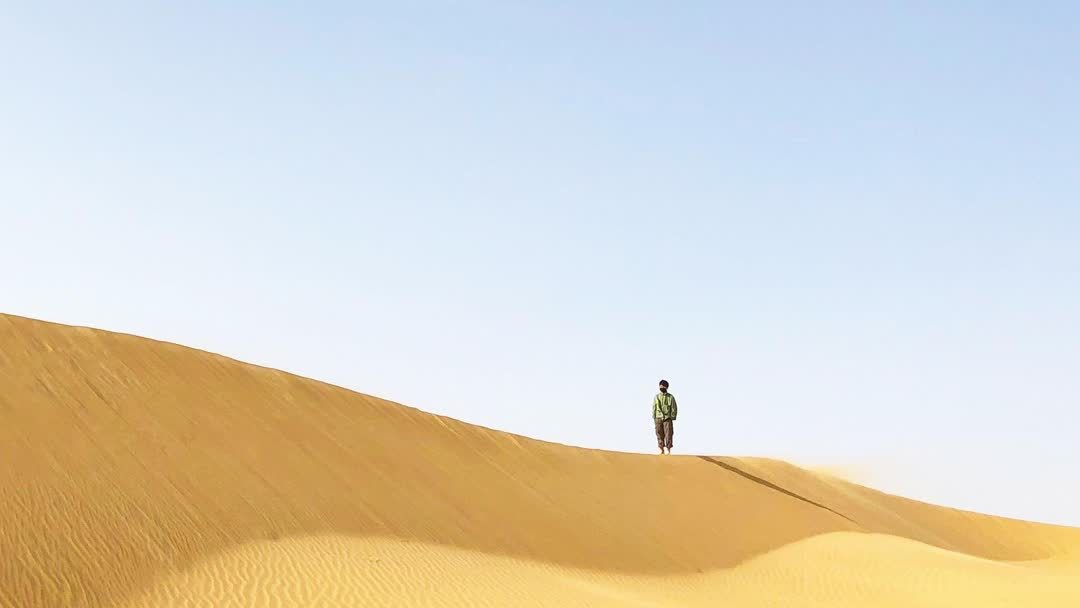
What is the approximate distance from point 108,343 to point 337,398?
3978 mm

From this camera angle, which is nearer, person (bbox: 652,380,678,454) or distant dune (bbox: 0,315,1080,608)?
distant dune (bbox: 0,315,1080,608)

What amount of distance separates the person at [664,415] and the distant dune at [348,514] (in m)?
0.60

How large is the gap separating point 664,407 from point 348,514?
31.8ft

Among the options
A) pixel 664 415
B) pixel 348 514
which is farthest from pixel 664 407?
pixel 348 514

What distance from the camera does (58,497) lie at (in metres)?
11.2

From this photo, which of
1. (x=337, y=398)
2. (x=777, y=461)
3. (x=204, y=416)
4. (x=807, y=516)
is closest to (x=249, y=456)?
(x=204, y=416)

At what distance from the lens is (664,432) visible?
879 inches

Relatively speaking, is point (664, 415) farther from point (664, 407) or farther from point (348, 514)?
point (348, 514)

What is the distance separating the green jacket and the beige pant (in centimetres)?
14

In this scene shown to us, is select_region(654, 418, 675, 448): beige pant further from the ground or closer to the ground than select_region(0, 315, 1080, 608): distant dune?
further from the ground

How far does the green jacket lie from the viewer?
857 inches

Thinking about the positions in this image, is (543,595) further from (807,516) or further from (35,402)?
(807,516)

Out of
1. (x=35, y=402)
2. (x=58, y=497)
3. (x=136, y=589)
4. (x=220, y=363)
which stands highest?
(x=220, y=363)

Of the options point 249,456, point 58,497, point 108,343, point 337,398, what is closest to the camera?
point 58,497
